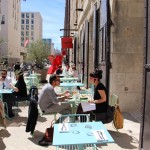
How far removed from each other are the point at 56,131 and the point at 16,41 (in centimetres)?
8702

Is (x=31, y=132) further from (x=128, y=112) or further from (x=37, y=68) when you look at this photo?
(x=37, y=68)

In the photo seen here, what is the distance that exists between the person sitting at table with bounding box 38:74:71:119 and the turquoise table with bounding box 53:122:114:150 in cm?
254

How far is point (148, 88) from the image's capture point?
17.9ft

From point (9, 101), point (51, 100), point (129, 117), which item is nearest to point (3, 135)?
point (51, 100)

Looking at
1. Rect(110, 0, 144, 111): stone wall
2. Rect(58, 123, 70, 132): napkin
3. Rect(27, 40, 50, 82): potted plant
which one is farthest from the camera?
Rect(27, 40, 50, 82): potted plant

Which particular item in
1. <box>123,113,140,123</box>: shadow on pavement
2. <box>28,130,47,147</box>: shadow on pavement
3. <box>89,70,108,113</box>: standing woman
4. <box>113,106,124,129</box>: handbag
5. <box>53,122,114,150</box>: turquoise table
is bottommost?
<box>28,130,47,147</box>: shadow on pavement

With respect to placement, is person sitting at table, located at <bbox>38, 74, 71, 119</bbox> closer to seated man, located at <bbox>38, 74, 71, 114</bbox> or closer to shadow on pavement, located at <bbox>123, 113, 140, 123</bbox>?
seated man, located at <bbox>38, 74, 71, 114</bbox>

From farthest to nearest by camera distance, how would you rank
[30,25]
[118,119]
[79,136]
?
[30,25] → [118,119] → [79,136]

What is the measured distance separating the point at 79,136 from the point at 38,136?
3.39 metres

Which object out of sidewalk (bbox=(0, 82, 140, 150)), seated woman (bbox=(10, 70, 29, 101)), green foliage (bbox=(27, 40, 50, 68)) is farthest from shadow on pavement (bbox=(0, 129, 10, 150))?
green foliage (bbox=(27, 40, 50, 68))

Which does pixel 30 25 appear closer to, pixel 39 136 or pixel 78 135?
pixel 39 136

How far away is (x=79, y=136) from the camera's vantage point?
13.8 feet

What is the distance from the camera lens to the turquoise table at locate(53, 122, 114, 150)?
396 cm

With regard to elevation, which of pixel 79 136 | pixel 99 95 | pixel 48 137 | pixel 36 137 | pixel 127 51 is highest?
pixel 127 51
